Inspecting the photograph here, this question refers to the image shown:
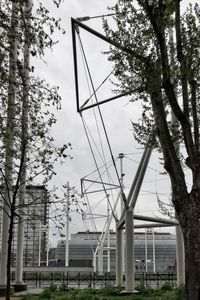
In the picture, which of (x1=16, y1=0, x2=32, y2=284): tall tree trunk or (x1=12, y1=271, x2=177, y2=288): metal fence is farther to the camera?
(x1=12, y1=271, x2=177, y2=288): metal fence

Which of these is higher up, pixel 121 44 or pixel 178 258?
pixel 121 44

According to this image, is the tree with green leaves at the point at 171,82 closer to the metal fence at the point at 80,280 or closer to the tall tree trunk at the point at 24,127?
the tall tree trunk at the point at 24,127

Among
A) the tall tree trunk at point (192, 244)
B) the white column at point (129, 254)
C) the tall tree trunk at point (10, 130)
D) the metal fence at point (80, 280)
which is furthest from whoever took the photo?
the metal fence at point (80, 280)

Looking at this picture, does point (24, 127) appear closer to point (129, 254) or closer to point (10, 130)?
point (10, 130)

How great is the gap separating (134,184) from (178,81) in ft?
43.7

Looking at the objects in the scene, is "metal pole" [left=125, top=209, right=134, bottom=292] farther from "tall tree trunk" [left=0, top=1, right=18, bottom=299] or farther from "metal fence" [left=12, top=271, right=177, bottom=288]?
"metal fence" [left=12, top=271, right=177, bottom=288]

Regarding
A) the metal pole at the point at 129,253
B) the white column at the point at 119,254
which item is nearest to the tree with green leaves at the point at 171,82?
the metal pole at the point at 129,253

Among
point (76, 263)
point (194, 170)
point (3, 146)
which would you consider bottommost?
point (76, 263)

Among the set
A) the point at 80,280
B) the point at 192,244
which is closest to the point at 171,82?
the point at 192,244

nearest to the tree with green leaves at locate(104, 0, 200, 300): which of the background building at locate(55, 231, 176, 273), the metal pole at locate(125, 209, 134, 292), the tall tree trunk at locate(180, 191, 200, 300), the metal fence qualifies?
the tall tree trunk at locate(180, 191, 200, 300)

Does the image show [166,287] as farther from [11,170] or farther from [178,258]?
[11,170]

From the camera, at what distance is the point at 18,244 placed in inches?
945

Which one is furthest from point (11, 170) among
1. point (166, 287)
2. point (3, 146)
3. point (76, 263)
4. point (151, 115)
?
point (76, 263)

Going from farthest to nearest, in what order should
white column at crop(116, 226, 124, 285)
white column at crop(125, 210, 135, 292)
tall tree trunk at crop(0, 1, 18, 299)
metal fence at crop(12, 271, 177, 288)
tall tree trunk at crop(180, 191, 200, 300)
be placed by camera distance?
metal fence at crop(12, 271, 177, 288) < white column at crop(116, 226, 124, 285) < white column at crop(125, 210, 135, 292) < tall tree trunk at crop(180, 191, 200, 300) < tall tree trunk at crop(0, 1, 18, 299)
